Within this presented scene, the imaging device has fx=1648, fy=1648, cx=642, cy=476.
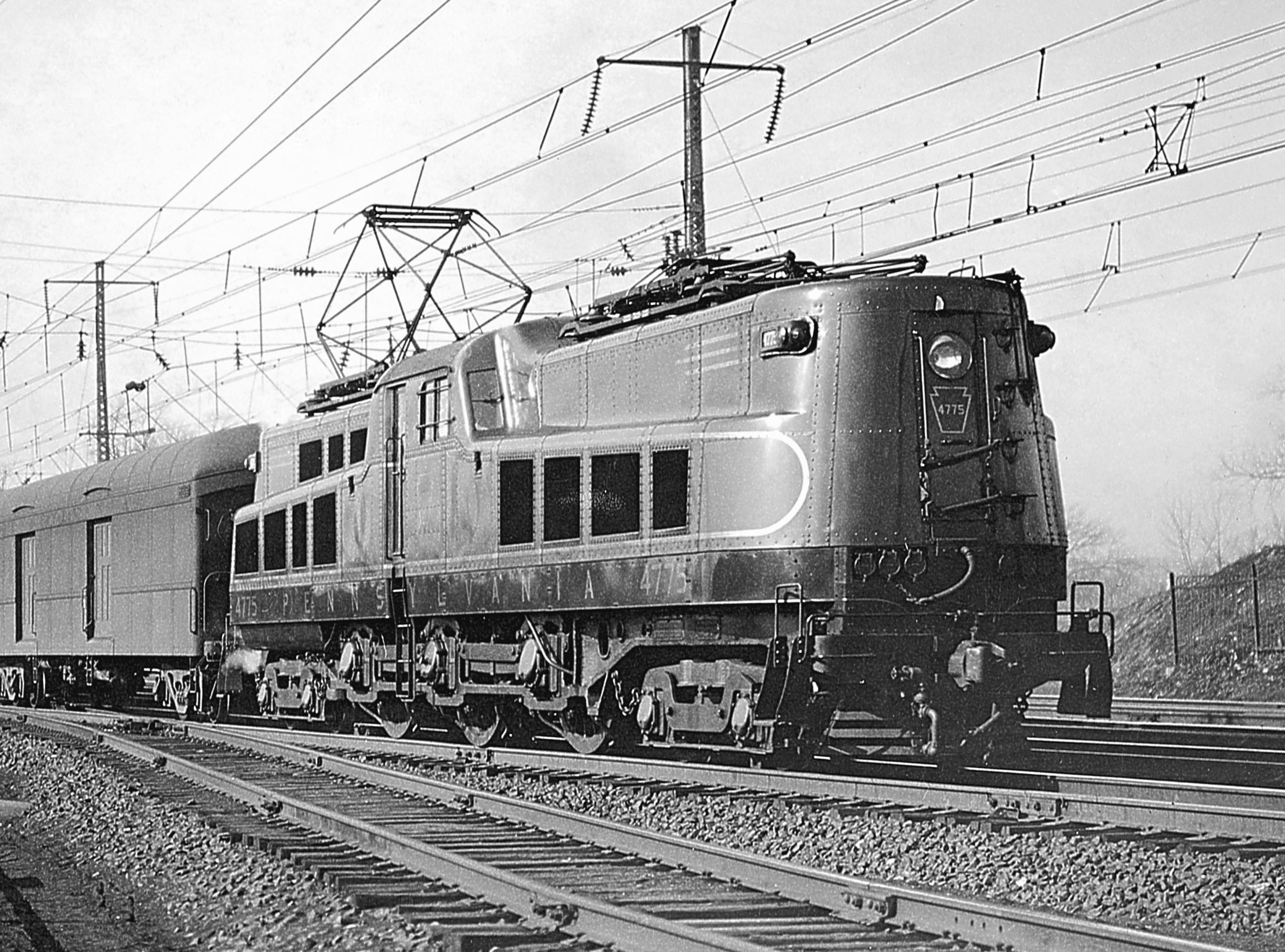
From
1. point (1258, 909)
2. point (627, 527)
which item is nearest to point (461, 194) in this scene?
point (627, 527)

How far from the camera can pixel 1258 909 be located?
7.97 m

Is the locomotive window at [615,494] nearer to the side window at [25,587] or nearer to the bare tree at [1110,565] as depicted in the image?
the side window at [25,587]

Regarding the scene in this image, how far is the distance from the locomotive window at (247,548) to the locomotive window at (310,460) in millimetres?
1529

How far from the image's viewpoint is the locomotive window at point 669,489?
527 inches

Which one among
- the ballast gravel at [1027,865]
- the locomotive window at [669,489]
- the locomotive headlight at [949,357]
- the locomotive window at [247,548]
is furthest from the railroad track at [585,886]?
the locomotive window at [247,548]

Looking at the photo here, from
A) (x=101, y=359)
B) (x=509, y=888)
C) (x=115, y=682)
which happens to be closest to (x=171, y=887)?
(x=509, y=888)

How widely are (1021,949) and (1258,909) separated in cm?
180

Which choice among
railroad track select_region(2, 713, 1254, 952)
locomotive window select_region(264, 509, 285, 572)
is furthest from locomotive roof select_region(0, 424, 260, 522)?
railroad track select_region(2, 713, 1254, 952)

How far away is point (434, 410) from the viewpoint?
1652 centimetres

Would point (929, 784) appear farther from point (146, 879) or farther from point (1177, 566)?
point (1177, 566)

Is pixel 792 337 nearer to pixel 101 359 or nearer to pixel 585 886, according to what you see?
pixel 585 886

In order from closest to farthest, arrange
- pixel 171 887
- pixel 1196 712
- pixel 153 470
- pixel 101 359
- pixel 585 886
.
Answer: pixel 585 886
pixel 171 887
pixel 1196 712
pixel 153 470
pixel 101 359

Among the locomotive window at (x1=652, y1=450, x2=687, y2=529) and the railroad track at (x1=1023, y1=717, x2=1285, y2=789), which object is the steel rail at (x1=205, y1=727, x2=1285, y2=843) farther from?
the locomotive window at (x1=652, y1=450, x2=687, y2=529)

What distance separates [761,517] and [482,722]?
5.38 meters
